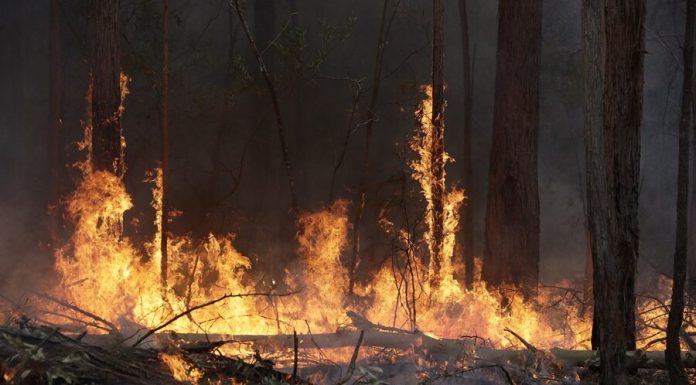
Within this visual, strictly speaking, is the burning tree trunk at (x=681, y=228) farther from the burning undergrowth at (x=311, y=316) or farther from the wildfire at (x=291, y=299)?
the wildfire at (x=291, y=299)

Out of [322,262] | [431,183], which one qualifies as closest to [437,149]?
[431,183]

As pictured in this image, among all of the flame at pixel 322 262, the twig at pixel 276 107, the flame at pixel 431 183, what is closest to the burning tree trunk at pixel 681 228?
the flame at pixel 431 183

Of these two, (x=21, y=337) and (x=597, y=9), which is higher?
(x=597, y=9)

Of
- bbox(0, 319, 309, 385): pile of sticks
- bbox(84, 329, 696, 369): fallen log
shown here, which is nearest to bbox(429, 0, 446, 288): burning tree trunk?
bbox(84, 329, 696, 369): fallen log

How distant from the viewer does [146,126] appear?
18.0 m

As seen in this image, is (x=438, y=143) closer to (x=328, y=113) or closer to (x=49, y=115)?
(x=328, y=113)

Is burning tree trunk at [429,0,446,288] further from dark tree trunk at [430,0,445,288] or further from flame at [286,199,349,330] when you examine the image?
flame at [286,199,349,330]

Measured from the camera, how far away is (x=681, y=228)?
679 cm

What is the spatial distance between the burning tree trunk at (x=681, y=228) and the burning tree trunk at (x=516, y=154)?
491cm

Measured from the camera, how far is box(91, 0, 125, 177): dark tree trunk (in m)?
11.6

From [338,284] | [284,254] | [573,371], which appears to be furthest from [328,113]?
[573,371]

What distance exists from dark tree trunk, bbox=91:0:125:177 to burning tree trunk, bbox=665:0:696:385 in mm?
7841

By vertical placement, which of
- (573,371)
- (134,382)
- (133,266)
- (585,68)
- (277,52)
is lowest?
(134,382)

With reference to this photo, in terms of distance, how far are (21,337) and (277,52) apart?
12.5 meters
